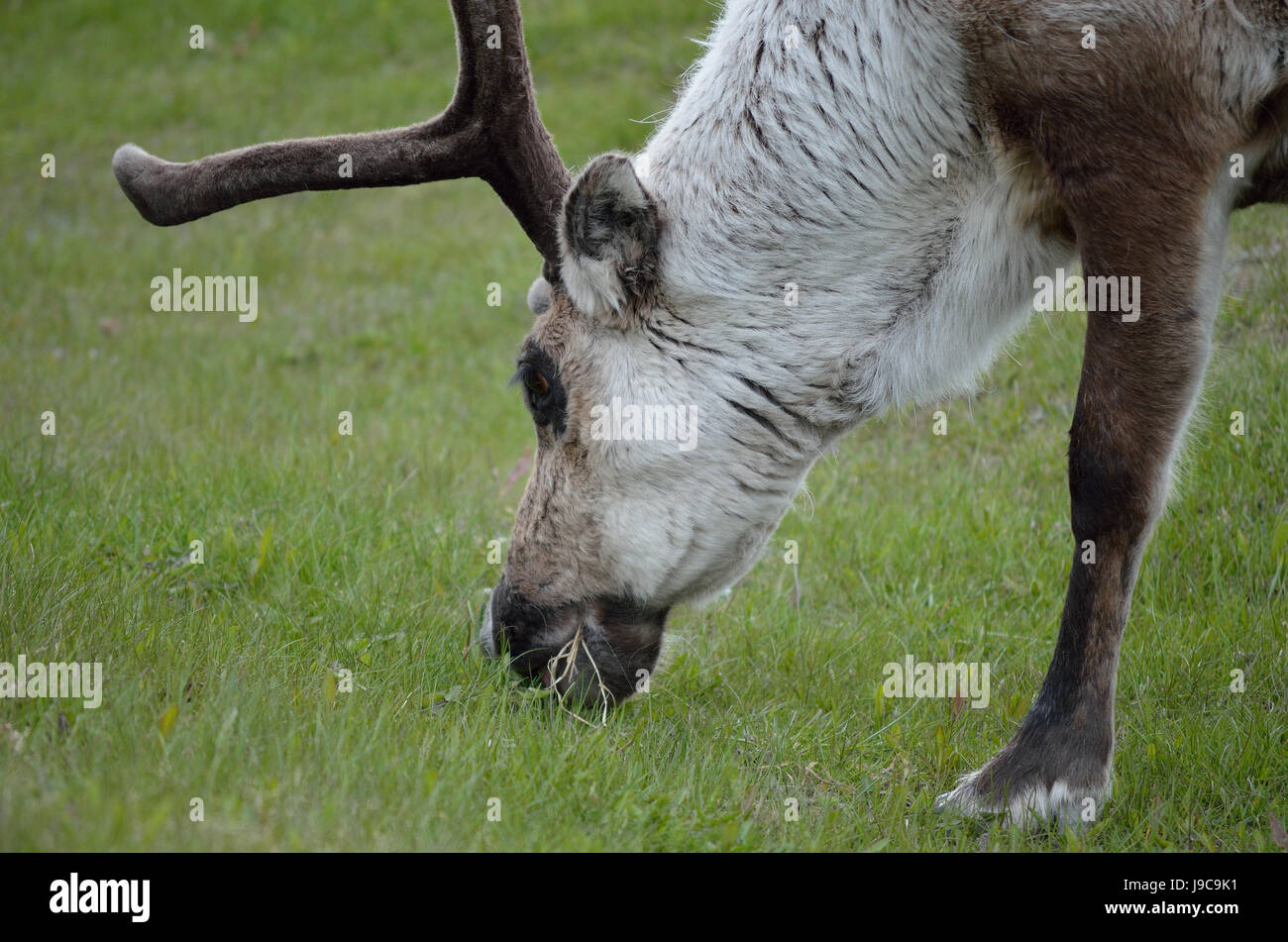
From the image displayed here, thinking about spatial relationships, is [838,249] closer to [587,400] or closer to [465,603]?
[587,400]

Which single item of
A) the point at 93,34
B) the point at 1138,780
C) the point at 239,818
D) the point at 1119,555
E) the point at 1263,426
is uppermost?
the point at 93,34

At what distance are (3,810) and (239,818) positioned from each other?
470mm

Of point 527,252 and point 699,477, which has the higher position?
point 527,252

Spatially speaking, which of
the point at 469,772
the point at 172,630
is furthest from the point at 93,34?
the point at 469,772

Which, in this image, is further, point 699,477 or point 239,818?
point 699,477

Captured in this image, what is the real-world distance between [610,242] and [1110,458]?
1583 millimetres

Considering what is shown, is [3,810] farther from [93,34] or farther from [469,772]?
[93,34]

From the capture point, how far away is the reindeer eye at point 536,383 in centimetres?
382

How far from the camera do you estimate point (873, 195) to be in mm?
3549

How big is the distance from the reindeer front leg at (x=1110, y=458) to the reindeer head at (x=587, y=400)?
90 centimetres

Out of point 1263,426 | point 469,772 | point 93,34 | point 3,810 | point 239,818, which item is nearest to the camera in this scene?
point 3,810

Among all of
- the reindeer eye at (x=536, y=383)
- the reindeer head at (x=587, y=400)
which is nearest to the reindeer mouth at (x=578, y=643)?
the reindeer head at (x=587, y=400)

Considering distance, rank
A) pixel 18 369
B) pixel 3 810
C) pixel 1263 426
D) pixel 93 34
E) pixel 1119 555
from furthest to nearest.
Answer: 1. pixel 93 34
2. pixel 18 369
3. pixel 1263 426
4. pixel 1119 555
5. pixel 3 810

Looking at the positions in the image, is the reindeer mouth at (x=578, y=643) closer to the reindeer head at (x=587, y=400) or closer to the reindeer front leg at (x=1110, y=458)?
the reindeer head at (x=587, y=400)
